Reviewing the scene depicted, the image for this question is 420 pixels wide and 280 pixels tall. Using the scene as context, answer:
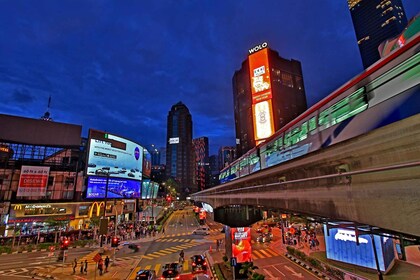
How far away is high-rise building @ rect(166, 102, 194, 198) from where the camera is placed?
16812cm

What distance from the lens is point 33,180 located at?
37.5m

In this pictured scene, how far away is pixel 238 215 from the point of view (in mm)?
26922

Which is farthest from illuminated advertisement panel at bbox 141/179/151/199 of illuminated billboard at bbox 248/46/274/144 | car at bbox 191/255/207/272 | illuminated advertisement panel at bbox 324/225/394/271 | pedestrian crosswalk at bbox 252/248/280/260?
illuminated advertisement panel at bbox 324/225/394/271

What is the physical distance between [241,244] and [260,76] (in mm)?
32537

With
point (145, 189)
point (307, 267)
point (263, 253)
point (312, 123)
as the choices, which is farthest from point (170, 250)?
point (145, 189)

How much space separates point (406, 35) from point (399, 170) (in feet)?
40.1

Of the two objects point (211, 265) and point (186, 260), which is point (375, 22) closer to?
point (211, 265)

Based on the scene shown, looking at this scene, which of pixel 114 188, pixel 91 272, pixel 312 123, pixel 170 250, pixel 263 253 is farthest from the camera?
pixel 114 188

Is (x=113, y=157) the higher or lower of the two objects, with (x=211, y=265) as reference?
higher

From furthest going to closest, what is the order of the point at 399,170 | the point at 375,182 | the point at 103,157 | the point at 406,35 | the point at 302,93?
the point at 302,93 → the point at 103,157 → the point at 406,35 → the point at 375,182 → the point at 399,170

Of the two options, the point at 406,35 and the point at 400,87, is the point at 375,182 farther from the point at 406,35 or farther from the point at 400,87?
the point at 406,35

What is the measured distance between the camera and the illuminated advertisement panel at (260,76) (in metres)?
43.7

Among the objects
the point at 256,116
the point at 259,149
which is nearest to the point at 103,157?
the point at 256,116

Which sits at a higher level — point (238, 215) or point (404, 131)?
point (404, 131)
